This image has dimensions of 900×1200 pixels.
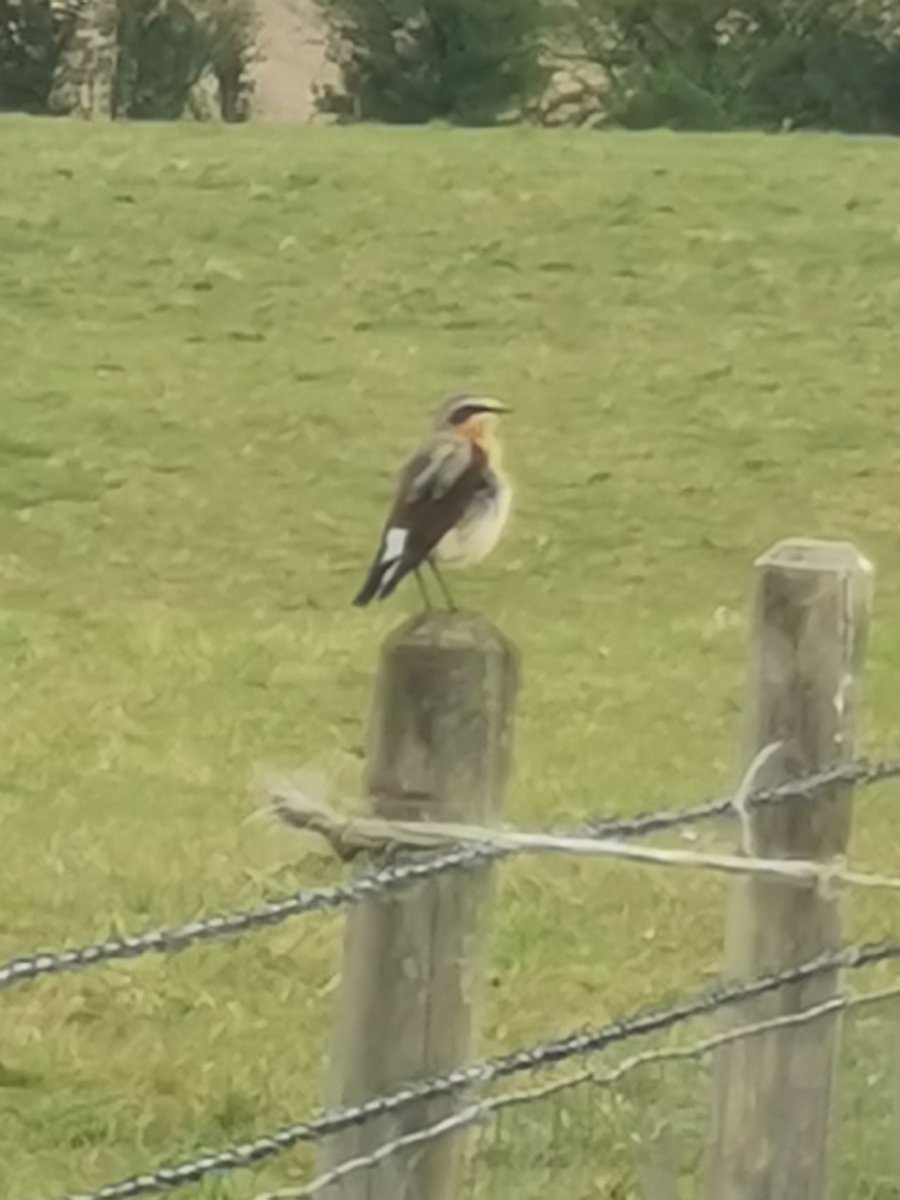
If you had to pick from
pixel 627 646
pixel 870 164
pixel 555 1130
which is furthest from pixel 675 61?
pixel 555 1130

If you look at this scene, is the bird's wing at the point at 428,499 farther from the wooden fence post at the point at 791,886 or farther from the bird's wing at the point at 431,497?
the wooden fence post at the point at 791,886

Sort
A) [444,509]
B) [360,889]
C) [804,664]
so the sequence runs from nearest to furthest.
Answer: [360,889] → [804,664] → [444,509]

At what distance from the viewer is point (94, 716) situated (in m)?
8.84

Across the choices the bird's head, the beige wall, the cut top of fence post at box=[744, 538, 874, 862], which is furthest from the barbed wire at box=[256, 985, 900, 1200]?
the beige wall

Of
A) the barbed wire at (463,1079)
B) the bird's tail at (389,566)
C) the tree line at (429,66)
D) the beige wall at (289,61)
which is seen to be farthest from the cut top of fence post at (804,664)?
the beige wall at (289,61)

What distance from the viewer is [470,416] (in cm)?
471

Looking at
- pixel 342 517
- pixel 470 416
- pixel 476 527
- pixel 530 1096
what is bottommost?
pixel 530 1096

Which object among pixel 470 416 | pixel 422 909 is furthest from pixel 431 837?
pixel 470 416

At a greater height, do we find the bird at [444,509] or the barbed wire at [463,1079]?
the bird at [444,509]

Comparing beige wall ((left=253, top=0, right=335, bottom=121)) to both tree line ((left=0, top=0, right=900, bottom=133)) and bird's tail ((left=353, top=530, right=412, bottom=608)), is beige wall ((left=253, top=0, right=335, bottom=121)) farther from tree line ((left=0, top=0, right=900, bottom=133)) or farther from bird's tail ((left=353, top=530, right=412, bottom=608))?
bird's tail ((left=353, top=530, right=412, bottom=608))

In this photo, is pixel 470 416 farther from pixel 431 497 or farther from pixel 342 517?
pixel 342 517

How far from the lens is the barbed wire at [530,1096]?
2.91 metres

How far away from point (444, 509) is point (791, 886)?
1019 millimetres

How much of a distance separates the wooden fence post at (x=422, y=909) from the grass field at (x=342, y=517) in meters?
0.29
